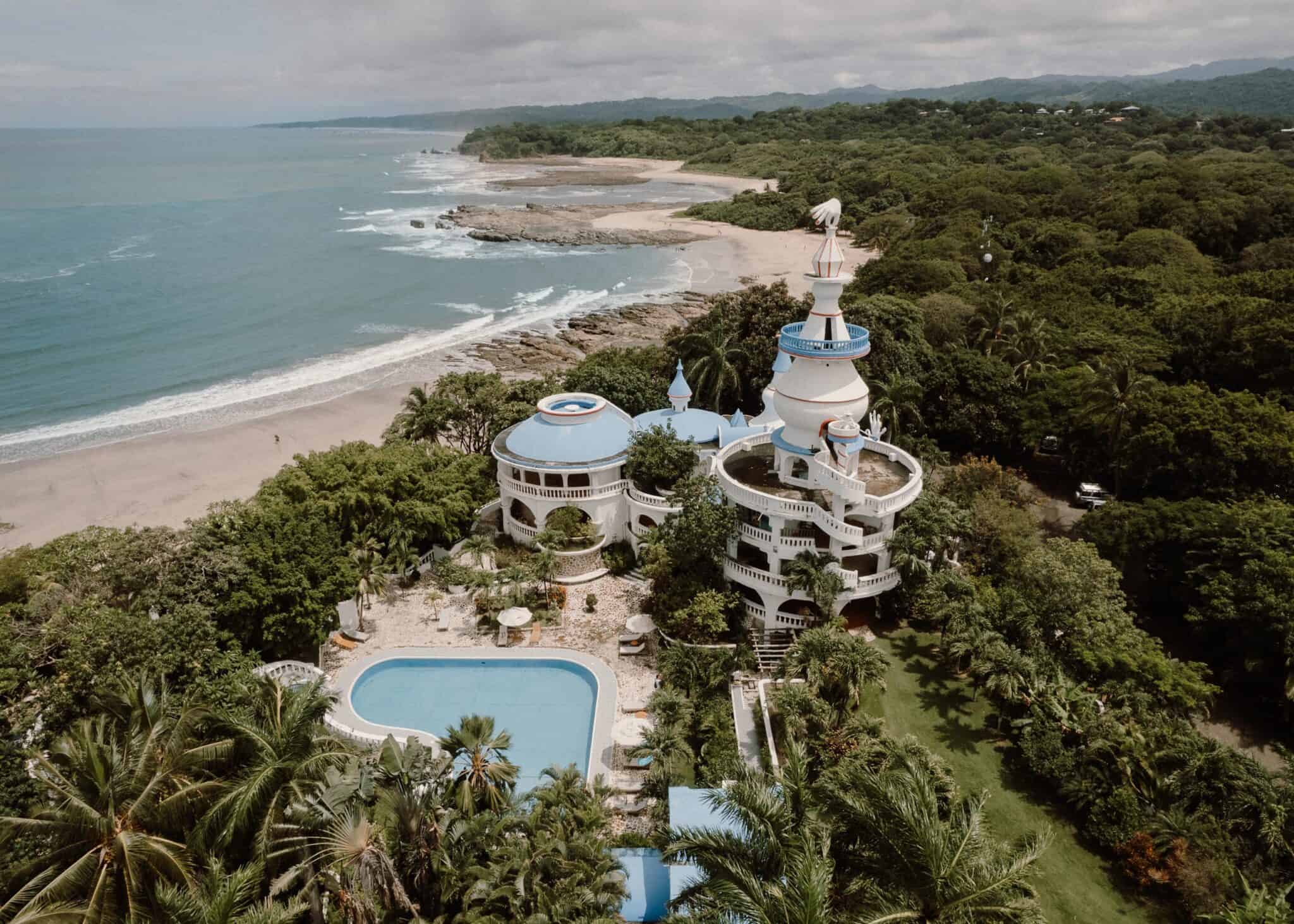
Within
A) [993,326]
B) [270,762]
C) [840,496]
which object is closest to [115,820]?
[270,762]

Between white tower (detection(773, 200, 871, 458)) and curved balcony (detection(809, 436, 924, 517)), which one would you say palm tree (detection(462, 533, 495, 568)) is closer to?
white tower (detection(773, 200, 871, 458))

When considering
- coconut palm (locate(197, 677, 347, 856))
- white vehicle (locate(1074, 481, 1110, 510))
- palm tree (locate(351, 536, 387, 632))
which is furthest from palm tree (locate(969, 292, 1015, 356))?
coconut palm (locate(197, 677, 347, 856))

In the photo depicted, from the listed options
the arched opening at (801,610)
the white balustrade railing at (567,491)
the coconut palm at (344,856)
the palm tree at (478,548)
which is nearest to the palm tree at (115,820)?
the coconut palm at (344,856)

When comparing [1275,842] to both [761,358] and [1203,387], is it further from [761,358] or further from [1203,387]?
[761,358]

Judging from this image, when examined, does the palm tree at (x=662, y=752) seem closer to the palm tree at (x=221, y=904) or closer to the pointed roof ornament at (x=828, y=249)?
the palm tree at (x=221, y=904)

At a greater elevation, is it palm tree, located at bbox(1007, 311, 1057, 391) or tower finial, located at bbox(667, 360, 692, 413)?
tower finial, located at bbox(667, 360, 692, 413)

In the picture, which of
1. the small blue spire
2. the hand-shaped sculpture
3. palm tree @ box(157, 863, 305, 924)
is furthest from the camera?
the small blue spire
